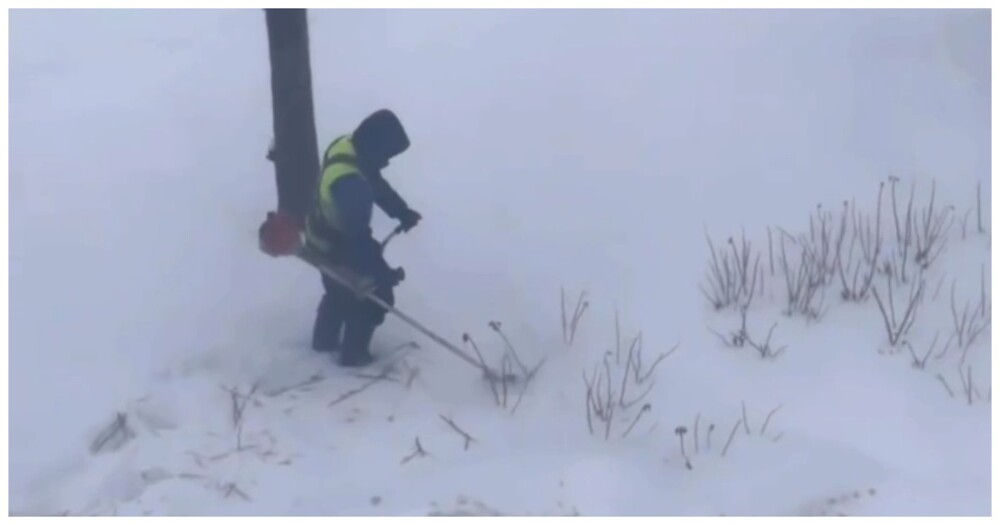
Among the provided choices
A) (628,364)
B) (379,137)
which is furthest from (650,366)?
(379,137)

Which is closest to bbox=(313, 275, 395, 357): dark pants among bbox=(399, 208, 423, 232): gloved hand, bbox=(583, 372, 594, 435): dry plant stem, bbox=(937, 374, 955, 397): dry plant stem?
bbox=(399, 208, 423, 232): gloved hand

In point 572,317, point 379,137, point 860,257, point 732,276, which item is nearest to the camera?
point 379,137

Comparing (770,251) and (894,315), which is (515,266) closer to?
(770,251)

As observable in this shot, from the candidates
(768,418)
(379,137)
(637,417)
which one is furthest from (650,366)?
(379,137)

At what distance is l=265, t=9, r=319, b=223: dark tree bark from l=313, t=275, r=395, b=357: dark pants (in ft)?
2.86

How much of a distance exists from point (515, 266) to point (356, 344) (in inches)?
44.6

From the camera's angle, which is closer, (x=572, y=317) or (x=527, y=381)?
(x=527, y=381)

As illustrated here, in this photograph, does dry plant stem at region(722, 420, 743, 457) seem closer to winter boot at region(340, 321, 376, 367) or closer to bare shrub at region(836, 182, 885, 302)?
bare shrub at region(836, 182, 885, 302)

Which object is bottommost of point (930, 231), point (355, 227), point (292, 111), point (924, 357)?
point (924, 357)

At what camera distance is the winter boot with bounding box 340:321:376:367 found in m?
7.02

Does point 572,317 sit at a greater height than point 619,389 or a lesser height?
greater

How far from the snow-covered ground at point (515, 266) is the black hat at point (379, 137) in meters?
0.99

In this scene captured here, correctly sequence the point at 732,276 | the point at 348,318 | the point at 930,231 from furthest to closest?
the point at 930,231, the point at 732,276, the point at 348,318

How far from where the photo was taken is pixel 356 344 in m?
7.04
